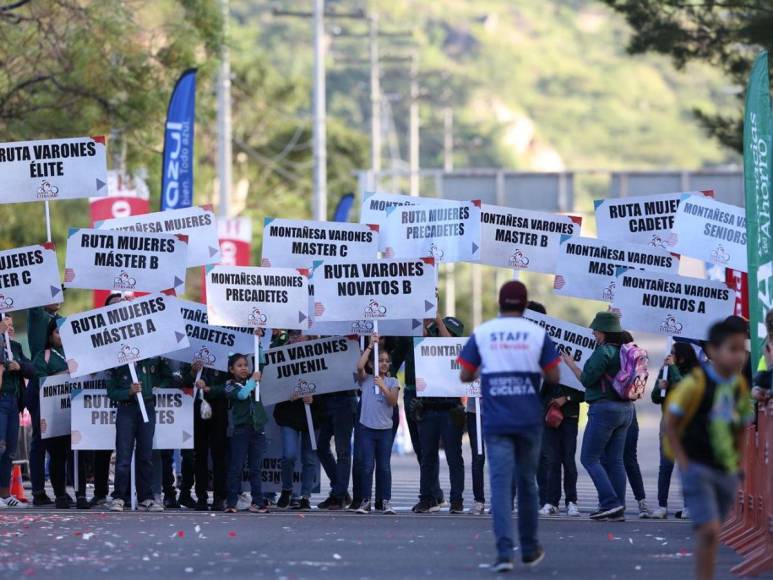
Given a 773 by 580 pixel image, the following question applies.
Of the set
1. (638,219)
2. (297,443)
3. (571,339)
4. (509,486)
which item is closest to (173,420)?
(297,443)

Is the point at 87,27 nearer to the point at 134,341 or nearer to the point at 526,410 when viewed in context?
the point at 134,341

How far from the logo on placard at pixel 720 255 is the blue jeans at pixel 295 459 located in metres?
4.27

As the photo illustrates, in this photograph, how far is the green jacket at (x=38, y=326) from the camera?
1734cm

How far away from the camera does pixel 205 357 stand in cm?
1739

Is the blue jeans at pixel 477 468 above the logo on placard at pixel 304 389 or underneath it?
underneath

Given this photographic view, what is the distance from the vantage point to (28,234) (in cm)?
4056

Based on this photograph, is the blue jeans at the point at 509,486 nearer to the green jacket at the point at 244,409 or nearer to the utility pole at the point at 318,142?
the green jacket at the point at 244,409

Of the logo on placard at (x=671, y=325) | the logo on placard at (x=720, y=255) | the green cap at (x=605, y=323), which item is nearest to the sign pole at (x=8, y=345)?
the green cap at (x=605, y=323)

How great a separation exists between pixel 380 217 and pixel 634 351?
4073 mm

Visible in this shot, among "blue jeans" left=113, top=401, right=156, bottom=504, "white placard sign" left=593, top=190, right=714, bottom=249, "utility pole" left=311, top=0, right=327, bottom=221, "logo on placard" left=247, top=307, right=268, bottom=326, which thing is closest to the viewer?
"blue jeans" left=113, top=401, right=156, bottom=504

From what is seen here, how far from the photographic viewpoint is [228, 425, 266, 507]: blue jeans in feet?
55.0

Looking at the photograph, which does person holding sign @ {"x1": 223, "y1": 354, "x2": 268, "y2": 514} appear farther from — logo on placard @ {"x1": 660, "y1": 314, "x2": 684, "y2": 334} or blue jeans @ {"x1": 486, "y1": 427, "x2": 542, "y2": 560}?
blue jeans @ {"x1": 486, "y1": 427, "x2": 542, "y2": 560}

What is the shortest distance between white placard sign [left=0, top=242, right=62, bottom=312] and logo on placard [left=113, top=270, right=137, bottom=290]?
0.54 m

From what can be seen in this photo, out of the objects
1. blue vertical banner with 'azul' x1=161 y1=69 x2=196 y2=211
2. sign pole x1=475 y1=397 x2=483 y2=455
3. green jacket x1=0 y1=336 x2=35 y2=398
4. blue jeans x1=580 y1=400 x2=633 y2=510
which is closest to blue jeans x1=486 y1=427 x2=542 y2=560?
blue jeans x1=580 y1=400 x2=633 y2=510
